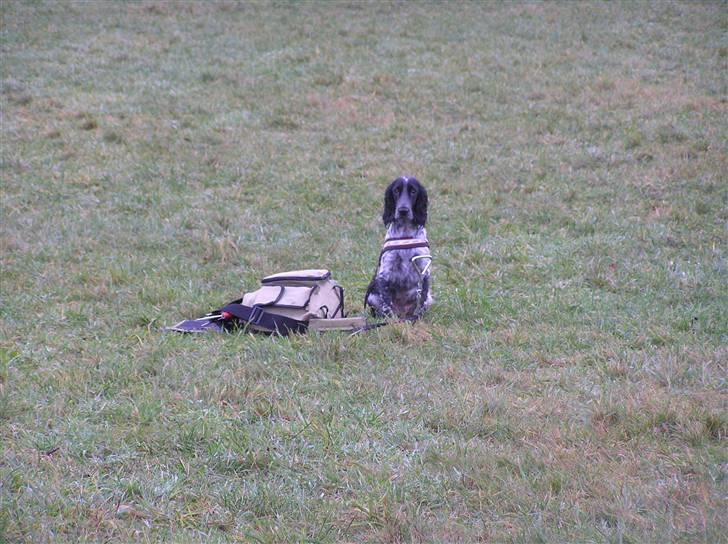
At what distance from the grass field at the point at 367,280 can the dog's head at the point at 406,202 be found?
74 cm

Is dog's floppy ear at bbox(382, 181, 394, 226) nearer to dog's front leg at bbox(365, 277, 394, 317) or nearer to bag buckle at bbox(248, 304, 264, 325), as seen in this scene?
dog's front leg at bbox(365, 277, 394, 317)

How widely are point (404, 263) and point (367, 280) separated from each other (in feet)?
3.17

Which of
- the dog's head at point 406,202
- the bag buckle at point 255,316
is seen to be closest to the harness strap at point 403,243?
the dog's head at point 406,202

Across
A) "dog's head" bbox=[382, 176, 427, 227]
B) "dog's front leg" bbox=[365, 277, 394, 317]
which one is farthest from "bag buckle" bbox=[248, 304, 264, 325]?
"dog's head" bbox=[382, 176, 427, 227]

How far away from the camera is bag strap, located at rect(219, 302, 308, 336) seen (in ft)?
21.4

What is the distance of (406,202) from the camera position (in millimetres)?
7301

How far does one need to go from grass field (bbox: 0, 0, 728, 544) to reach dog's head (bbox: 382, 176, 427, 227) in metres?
0.74

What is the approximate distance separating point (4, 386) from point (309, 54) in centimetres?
1251

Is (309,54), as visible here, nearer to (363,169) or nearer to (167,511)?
(363,169)

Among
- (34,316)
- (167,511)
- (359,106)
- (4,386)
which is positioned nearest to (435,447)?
(167,511)

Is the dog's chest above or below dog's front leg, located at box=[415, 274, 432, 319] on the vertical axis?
above

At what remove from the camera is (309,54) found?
16906 millimetres

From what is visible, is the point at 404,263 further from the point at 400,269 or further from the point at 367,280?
the point at 367,280

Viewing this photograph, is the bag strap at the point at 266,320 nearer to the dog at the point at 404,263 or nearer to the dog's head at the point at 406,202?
the dog at the point at 404,263
